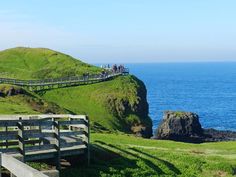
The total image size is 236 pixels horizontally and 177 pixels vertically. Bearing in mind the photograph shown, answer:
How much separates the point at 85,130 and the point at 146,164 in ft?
14.7

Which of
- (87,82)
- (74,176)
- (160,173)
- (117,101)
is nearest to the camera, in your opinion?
(74,176)

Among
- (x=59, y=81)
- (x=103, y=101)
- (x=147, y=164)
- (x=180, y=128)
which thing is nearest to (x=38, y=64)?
(x=59, y=81)

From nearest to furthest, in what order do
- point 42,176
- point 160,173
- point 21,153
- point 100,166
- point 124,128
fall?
1. point 42,176
2. point 21,153
3. point 100,166
4. point 160,173
5. point 124,128

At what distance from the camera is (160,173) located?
90.4 feet

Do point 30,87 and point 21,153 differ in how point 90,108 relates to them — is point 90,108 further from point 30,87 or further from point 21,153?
point 21,153

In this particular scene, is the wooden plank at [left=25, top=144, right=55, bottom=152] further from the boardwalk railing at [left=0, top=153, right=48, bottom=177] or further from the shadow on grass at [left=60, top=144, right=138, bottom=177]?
the boardwalk railing at [left=0, top=153, right=48, bottom=177]

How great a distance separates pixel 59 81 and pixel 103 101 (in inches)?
498

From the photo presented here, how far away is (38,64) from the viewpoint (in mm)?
136875

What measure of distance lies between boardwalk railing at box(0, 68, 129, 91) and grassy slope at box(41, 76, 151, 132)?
204cm

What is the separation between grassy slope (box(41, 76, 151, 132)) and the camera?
94.1m

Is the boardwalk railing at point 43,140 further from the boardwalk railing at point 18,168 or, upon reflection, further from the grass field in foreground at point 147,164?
the boardwalk railing at point 18,168

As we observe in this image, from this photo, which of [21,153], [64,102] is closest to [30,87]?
[64,102]

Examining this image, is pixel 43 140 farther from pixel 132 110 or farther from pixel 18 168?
pixel 132 110

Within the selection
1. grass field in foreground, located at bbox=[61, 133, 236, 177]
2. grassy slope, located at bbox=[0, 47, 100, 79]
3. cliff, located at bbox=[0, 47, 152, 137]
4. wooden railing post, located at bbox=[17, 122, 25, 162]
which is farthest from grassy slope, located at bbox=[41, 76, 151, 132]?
wooden railing post, located at bbox=[17, 122, 25, 162]
